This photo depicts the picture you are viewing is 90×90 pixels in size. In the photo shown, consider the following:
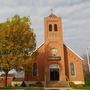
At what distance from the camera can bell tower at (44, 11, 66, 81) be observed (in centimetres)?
4988

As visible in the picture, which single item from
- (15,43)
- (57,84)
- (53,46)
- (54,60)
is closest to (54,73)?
(54,60)

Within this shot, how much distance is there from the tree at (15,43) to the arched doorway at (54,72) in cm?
889

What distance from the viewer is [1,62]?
40.7 metres

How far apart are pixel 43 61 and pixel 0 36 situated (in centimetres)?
1374

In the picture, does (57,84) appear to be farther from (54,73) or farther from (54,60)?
(54,60)

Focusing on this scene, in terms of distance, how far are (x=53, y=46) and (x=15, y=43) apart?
11685mm

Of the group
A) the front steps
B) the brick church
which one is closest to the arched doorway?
the brick church

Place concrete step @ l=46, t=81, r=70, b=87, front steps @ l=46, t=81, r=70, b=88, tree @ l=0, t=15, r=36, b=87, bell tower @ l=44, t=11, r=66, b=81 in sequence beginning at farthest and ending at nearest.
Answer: bell tower @ l=44, t=11, r=66, b=81 → concrete step @ l=46, t=81, r=70, b=87 → front steps @ l=46, t=81, r=70, b=88 → tree @ l=0, t=15, r=36, b=87

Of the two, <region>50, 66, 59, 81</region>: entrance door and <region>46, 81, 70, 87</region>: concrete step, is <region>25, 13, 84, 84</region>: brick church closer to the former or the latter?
<region>50, 66, 59, 81</region>: entrance door

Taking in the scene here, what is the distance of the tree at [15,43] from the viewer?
40.6m

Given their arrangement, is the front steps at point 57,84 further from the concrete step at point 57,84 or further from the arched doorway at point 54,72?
the arched doorway at point 54,72

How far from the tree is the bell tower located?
27.3 ft

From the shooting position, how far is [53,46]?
167 feet

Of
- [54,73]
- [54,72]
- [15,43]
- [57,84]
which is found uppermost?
[15,43]
